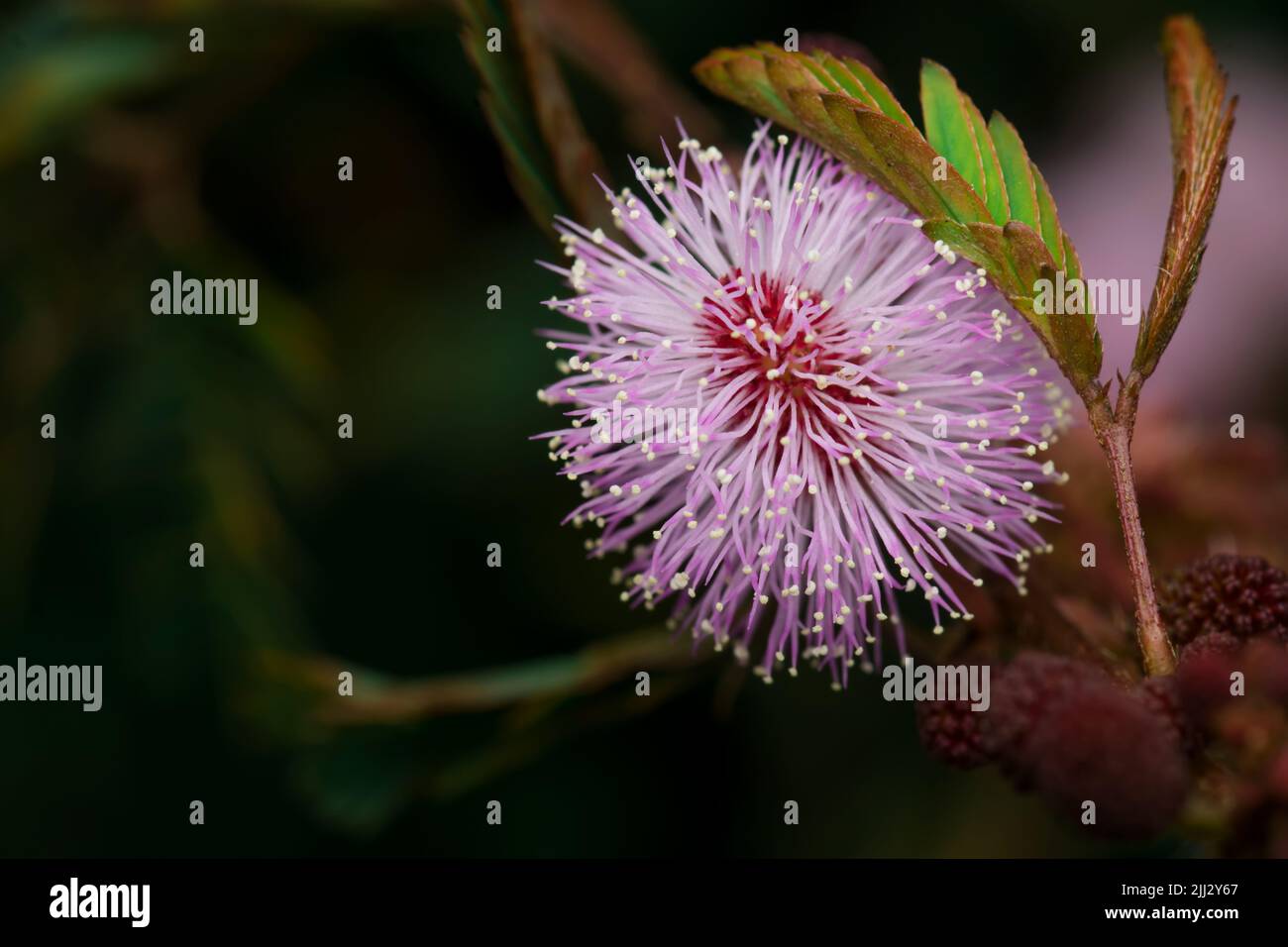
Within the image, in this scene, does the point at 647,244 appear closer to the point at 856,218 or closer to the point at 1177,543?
the point at 856,218

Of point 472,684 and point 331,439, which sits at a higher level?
point 331,439

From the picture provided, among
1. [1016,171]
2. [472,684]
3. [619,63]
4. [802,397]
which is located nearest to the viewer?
[1016,171]

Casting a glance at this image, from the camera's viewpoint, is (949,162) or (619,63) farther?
(619,63)

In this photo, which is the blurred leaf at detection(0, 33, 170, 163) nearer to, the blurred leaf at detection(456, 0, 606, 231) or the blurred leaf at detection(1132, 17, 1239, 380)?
the blurred leaf at detection(456, 0, 606, 231)

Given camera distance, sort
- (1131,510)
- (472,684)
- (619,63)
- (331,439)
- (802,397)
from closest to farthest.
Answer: (1131,510) < (802,397) < (472,684) < (619,63) < (331,439)

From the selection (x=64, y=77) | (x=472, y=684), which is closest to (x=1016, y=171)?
(x=472, y=684)

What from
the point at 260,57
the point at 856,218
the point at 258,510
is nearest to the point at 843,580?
the point at 856,218

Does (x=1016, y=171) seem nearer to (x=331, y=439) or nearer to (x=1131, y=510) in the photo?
(x=1131, y=510)
